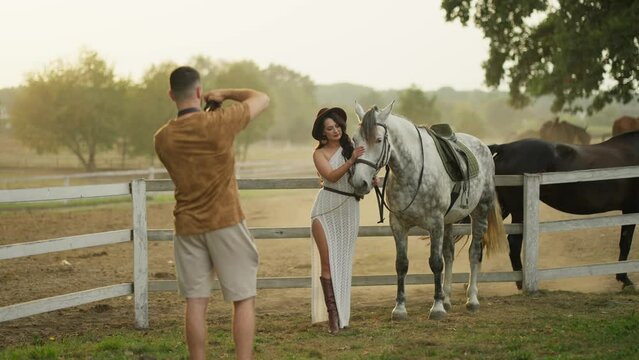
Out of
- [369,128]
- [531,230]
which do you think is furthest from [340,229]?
[531,230]

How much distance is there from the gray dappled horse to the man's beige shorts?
2084mm

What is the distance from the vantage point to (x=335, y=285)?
678cm

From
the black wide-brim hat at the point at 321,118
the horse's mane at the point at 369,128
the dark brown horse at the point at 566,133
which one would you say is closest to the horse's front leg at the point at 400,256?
the horse's mane at the point at 369,128

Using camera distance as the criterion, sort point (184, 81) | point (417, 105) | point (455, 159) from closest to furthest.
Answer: point (184, 81)
point (455, 159)
point (417, 105)

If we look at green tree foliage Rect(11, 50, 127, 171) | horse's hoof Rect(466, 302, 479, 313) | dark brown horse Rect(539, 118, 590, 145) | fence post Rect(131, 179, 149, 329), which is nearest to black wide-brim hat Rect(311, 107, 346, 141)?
fence post Rect(131, 179, 149, 329)

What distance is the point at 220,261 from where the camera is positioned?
177 inches

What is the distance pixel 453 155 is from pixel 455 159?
46 millimetres

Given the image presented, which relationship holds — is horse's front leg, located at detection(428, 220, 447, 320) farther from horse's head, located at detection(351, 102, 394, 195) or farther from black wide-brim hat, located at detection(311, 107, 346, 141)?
black wide-brim hat, located at detection(311, 107, 346, 141)

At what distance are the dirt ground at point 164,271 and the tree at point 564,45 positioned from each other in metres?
4.29

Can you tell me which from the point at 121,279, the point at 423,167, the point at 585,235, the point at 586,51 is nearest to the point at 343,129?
the point at 423,167

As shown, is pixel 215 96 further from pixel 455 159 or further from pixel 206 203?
pixel 455 159

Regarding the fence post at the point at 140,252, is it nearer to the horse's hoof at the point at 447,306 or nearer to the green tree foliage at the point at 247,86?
the horse's hoof at the point at 447,306

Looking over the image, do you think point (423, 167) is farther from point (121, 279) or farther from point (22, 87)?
point (22, 87)

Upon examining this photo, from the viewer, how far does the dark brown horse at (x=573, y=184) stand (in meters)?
9.23
